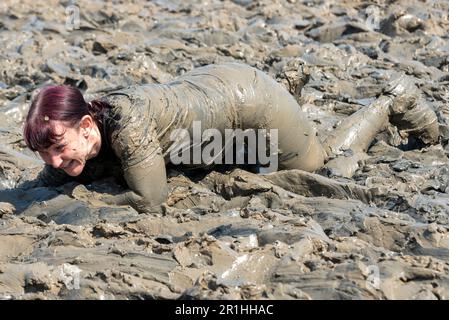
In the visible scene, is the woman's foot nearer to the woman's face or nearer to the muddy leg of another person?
the muddy leg of another person

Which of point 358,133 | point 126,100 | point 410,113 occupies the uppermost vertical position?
point 126,100

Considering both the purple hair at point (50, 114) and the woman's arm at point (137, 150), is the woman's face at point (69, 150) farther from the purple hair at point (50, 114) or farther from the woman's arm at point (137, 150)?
the woman's arm at point (137, 150)

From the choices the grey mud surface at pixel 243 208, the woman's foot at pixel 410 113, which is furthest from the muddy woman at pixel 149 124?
the woman's foot at pixel 410 113

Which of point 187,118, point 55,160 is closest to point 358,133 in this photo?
point 187,118

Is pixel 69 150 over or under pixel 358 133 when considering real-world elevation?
→ over

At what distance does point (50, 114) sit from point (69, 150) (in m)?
0.20

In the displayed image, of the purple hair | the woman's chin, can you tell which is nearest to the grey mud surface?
the woman's chin

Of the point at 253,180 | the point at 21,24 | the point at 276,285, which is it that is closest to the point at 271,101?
the point at 253,180

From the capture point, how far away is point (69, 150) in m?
3.84

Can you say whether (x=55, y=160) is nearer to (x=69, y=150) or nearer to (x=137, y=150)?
(x=69, y=150)
